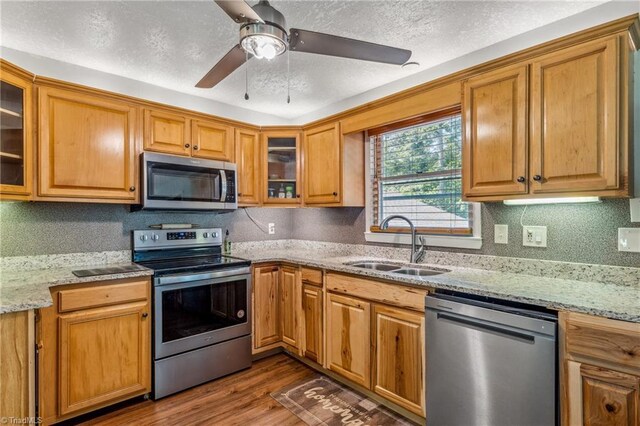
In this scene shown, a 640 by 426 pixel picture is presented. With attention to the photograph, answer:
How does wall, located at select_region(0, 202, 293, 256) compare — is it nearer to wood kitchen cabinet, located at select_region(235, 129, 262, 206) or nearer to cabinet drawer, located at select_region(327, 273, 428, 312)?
wood kitchen cabinet, located at select_region(235, 129, 262, 206)

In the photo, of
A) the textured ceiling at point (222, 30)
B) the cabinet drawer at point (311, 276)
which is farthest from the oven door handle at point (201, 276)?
the textured ceiling at point (222, 30)

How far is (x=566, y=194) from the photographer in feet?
5.51

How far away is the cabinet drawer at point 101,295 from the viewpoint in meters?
2.00

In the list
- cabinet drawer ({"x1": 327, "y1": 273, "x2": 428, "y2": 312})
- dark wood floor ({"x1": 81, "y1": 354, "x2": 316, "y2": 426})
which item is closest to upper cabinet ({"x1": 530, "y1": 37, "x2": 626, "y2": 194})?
cabinet drawer ({"x1": 327, "y1": 273, "x2": 428, "y2": 312})

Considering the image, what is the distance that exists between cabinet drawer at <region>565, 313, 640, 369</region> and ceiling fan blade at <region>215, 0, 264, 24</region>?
178 centimetres

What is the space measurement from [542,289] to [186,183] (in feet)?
8.34

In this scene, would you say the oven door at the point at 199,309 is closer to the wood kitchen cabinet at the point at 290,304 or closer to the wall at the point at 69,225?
the wood kitchen cabinet at the point at 290,304

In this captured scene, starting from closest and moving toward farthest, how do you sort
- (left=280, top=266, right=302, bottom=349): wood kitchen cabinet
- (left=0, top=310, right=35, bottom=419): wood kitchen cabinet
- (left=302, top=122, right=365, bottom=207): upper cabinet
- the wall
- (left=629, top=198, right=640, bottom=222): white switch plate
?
(left=0, top=310, right=35, bottom=419): wood kitchen cabinet
(left=629, top=198, right=640, bottom=222): white switch plate
the wall
(left=280, top=266, right=302, bottom=349): wood kitchen cabinet
(left=302, top=122, right=365, bottom=207): upper cabinet

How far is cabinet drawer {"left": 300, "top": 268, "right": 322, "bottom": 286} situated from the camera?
2.65 metres

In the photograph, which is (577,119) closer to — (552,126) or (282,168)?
(552,126)

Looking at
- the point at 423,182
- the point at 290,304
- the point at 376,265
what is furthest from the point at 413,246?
the point at 290,304

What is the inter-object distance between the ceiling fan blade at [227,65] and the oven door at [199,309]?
4.46ft

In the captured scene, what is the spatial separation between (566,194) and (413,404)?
4.74 feet

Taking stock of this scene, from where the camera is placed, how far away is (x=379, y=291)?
2174mm
